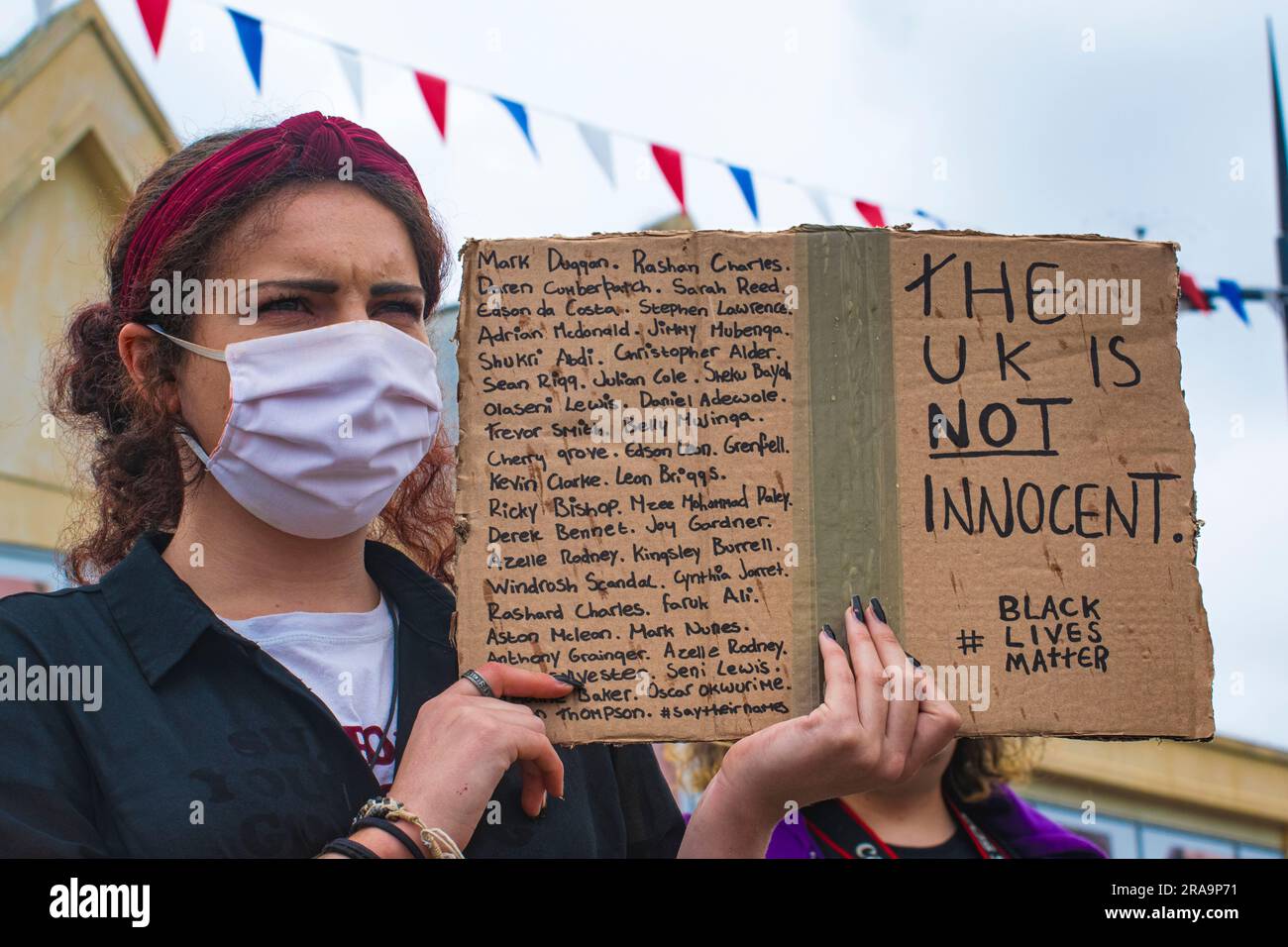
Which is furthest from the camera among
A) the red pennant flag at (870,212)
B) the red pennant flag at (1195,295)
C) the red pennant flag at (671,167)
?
the red pennant flag at (1195,295)

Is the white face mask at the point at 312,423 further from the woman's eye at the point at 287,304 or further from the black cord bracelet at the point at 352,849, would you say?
the black cord bracelet at the point at 352,849

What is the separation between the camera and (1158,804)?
974 cm

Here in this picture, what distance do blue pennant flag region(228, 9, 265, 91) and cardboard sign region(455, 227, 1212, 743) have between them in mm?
2453

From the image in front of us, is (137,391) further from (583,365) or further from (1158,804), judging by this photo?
(1158,804)

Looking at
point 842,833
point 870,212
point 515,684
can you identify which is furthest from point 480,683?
point 870,212

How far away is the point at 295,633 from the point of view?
A: 227 cm

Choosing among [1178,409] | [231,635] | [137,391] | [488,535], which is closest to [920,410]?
[1178,409]

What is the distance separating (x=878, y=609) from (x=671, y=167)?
3.21 metres

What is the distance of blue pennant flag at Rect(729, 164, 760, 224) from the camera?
204 inches

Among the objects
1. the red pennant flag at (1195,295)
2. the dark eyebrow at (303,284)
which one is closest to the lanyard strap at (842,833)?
the dark eyebrow at (303,284)

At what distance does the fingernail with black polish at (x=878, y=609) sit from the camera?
7.15 feet

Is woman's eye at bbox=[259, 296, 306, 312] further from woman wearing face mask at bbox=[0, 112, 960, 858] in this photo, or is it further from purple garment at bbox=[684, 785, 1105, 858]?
purple garment at bbox=[684, 785, 1105, 858]

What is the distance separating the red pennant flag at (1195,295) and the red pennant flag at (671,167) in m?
2.46
